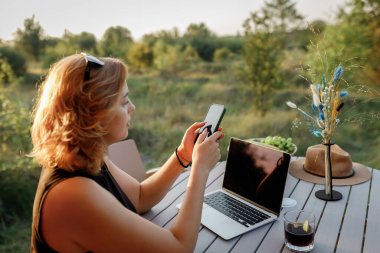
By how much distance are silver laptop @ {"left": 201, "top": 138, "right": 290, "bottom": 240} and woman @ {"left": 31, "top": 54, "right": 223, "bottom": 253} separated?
0.37 metres

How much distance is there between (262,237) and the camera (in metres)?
1.43

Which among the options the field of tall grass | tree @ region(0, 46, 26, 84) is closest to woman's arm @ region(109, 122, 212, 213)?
the field of tall grass

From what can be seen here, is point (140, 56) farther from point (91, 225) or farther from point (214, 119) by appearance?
point (91, 225)

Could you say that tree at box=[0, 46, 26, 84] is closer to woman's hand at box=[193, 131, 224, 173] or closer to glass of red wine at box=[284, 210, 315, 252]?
woman's hand at box=[193, 131, 224, 173]

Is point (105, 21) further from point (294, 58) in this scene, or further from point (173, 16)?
point (294, 58)

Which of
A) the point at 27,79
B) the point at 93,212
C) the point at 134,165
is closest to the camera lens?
the point at 93,212

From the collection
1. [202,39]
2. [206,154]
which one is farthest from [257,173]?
[202,39]

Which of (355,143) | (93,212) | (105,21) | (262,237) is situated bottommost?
(355,143)

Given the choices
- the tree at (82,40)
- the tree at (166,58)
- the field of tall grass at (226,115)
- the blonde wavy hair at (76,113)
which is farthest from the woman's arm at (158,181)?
the tree at (166,58)

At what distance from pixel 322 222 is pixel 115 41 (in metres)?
5.65

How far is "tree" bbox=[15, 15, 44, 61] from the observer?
4.30m

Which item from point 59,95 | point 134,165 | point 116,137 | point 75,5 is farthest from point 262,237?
point 75,5

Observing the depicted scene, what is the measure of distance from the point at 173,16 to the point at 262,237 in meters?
5.13

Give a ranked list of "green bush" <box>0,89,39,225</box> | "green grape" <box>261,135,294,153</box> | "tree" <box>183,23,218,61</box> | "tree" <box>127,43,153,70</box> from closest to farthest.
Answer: "green grape" <box>261,135,294,153</box> < "green bush" <box>0,89,39,225</box> < "tree" <box>127,43,153,70</box> < "tree" <box>183,23,218,61</box>
